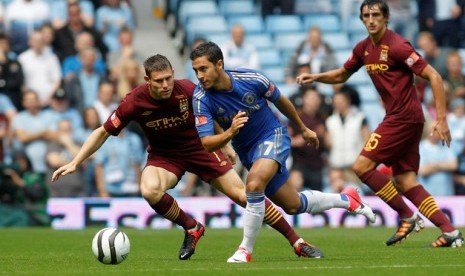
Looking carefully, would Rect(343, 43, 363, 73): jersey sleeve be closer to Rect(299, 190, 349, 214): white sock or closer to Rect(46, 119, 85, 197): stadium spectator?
Rect(299, 190, 349, 214): white sock

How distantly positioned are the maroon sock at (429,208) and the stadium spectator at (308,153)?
6.41 m

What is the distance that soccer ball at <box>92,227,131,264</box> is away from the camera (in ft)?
36.8

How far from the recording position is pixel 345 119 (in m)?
19.8

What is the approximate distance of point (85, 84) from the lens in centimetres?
2050

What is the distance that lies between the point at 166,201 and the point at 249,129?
1.32m

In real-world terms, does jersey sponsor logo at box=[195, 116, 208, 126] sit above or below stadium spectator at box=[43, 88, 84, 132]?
above

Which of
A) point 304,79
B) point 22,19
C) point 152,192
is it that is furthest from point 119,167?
point 152,192

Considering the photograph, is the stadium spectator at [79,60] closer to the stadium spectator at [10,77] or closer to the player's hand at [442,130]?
the stadium spectator at [10,77]

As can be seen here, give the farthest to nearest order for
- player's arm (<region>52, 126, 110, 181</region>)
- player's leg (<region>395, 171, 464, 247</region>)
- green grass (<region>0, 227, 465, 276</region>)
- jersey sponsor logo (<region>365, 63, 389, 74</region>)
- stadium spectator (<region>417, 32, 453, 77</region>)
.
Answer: stadium spectator (<region>417, 32, 453, 77</region>) < jersey sponsor logo (<region>365, 63, 389, 74</region>) < player's leg (<region>395, 171, 464, 247</region>) < player's arm (<region>52, 126, 110, 181</region>) < green grass (<region>0, 227, 465, 276</region>)

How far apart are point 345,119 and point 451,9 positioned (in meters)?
4.93

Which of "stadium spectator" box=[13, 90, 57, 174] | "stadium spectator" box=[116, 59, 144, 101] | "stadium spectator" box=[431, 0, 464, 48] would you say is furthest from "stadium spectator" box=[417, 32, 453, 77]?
Result: "stadium spectator" box=[13, 90, 57, 174]

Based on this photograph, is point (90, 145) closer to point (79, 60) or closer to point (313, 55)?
point (79, 60)

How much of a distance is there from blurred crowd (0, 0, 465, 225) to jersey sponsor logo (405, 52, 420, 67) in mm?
6879

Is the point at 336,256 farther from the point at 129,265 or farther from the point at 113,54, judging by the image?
the point at 113,54
